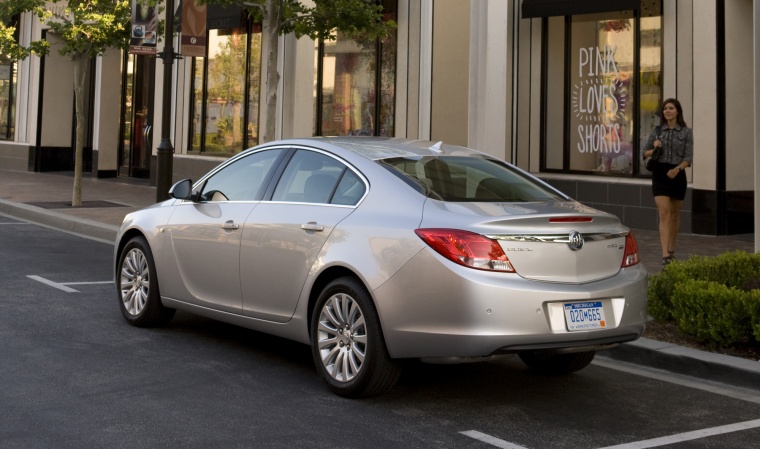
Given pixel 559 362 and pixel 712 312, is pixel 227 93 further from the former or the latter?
pixel 559 362

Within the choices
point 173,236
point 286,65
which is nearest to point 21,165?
point 286,65

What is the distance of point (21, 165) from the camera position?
→ 3170cm

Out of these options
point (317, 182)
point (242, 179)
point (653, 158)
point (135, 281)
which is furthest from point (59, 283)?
point (653, 158)

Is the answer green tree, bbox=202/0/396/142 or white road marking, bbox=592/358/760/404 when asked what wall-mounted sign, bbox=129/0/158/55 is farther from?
white road marking, bbox=592/358/760/404

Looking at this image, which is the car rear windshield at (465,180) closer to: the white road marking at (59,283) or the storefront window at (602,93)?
the white road marking at (59,283)

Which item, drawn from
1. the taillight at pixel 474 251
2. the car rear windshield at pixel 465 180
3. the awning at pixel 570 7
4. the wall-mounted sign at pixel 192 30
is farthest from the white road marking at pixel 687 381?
the wall-mounted sign at pixel 192 30

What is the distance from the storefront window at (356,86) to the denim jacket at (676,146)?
9503 millimetres

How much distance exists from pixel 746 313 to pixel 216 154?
61.9ft

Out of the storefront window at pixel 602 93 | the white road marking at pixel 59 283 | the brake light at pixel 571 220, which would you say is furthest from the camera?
the storefront window at pixel 602 93

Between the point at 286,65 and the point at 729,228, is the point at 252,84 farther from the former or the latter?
the point at 729,228

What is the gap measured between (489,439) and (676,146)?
6.98m

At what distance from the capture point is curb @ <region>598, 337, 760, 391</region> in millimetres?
6965

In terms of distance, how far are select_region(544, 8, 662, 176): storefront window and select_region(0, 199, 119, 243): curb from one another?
7.74 meters

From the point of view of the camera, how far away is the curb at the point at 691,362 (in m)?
6.96
